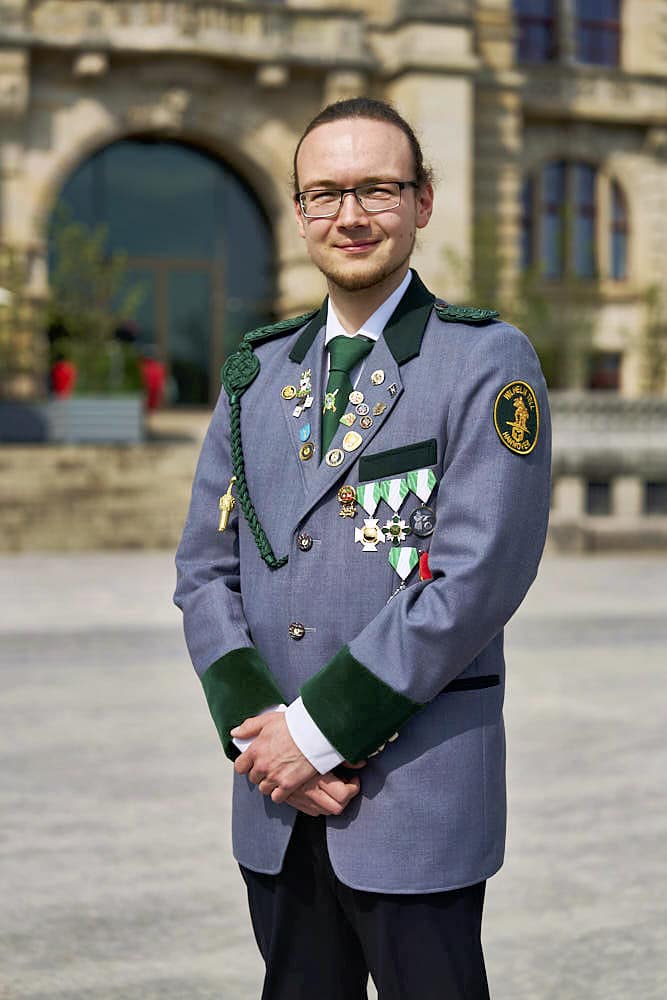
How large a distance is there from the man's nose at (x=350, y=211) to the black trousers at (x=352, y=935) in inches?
39.3

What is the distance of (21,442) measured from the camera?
2159 centimetres

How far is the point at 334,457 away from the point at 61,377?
2178 cm

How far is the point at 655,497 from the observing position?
68.7ft

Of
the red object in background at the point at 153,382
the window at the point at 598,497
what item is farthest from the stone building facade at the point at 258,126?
the window at the point at 598,497

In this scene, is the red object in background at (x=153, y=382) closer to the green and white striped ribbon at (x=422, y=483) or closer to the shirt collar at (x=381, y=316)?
the shirt collar at (x=381, y=316)

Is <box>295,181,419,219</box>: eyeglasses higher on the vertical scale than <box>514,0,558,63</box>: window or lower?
lower

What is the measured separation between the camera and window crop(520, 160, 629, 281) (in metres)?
30.0

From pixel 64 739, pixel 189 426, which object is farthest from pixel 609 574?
pixel 189 426

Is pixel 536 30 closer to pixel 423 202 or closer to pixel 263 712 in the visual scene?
pixel 423 202

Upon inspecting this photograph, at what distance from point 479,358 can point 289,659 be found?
1.95 feet

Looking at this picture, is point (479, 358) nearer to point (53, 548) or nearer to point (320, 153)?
point (320, 153)

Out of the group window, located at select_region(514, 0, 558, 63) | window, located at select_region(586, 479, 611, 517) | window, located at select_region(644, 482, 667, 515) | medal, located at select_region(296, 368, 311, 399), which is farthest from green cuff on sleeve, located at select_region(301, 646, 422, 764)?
window, located at select_region(514, 0, 558, 63)

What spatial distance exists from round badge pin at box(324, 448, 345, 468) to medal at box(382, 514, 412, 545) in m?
0.13

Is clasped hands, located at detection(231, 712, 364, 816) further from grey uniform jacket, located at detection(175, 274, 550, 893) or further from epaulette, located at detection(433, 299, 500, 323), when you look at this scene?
epaulette, located at detection(433, 299, 500, 323)
